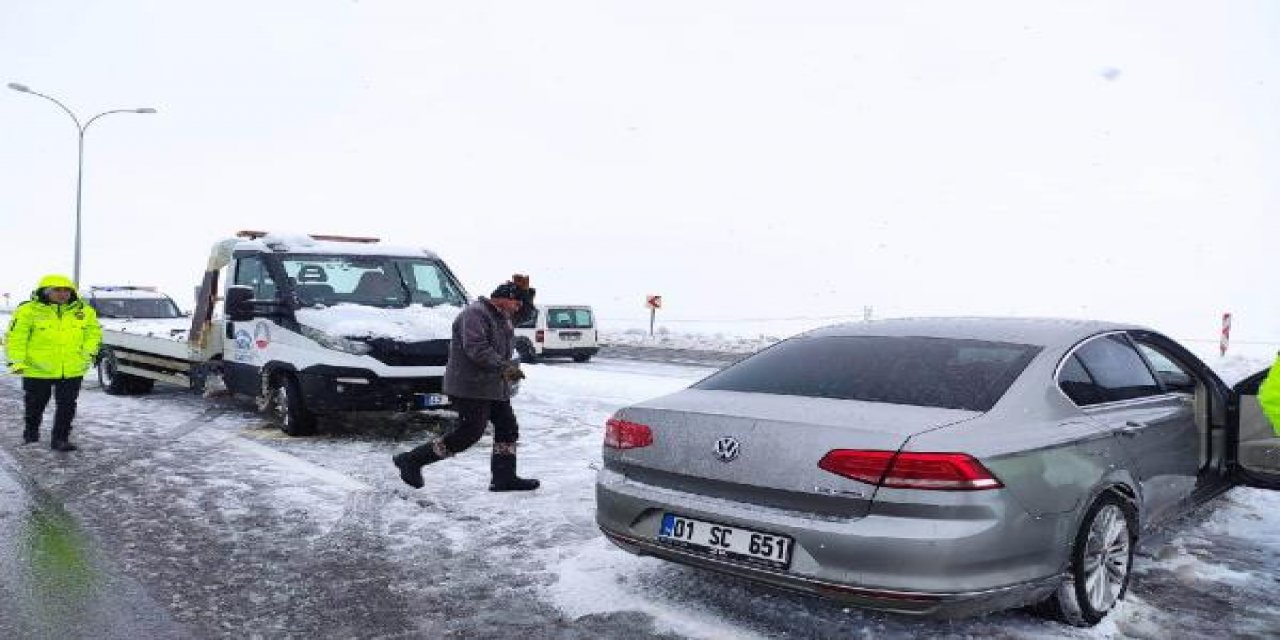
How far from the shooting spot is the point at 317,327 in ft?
29.6

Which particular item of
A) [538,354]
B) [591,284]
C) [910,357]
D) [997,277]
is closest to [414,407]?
[910,357]

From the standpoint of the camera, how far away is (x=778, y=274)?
90312 mm

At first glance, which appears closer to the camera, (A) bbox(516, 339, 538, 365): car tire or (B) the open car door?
(B) the open car door

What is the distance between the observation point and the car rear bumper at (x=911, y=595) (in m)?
3.49

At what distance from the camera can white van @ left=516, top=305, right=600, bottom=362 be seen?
2227 centimetres

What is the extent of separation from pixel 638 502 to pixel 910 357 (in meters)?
1.39

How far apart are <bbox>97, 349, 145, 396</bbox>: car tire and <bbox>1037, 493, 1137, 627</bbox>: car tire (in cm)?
1219

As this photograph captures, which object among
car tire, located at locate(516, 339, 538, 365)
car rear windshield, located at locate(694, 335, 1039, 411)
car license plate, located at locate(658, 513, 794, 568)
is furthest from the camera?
car tire, located at locate(516, 339, 538, 365)

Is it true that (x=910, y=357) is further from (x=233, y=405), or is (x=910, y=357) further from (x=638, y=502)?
(x=233, y=405)

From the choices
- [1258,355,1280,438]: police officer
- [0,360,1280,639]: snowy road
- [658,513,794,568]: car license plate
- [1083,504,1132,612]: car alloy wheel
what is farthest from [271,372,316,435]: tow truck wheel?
[1258,355,1280,438]: police officer

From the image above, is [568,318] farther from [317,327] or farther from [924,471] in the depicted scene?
[924,471]

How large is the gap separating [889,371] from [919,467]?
0.85 meters

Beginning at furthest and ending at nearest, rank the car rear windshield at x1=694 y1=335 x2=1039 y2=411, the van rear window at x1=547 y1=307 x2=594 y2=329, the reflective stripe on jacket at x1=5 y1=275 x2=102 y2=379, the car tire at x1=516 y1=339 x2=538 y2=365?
the van rear window at x1=547 y1=307 x2=594 y2=329, the car tire at x1=516 y1=339 x2=538 y2=365, the reflective stripe on jacket at x1=5 y1=275 x2=102 y2=379, the car rear windshield at x1=694 y1=335 x2=1039 y2=411

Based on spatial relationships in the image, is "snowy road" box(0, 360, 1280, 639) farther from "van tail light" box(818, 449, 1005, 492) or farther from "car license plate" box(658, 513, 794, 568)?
"van tail light" box(818, 449, 1005, 492)
